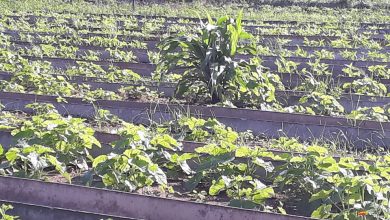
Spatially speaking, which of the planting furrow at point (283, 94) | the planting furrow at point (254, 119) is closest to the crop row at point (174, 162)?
the planting furrow at point (254, 119)

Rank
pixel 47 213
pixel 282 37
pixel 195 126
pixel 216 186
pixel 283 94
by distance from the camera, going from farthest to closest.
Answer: pixel 282 37
pixel 283 94
pixel 195 126
pixel 216 186
pixel 47 213

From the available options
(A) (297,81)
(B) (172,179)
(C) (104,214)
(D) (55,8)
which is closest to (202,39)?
(A) (297,81)

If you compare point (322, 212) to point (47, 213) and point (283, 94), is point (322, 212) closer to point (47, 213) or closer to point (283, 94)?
point (47, 213)

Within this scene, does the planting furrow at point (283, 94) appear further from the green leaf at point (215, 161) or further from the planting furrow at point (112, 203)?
the planting furrow at point (112, 203)

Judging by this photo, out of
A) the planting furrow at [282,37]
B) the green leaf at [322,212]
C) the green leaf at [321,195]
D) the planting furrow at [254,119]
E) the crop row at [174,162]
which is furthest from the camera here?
the planting furrow at [282,37]

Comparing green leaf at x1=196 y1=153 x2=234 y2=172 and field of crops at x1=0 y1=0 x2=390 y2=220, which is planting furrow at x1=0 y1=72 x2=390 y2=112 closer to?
field of crops at x1=0 y1=0 x2=390 y2=220

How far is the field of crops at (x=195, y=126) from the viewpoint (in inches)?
152

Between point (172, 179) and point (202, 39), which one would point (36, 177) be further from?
point (202, 39)

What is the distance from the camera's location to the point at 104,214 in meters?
3.73

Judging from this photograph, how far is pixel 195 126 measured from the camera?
5242 mm

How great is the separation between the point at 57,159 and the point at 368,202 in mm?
2057

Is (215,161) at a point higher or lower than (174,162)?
higher

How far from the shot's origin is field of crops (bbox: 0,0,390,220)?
3852 mm

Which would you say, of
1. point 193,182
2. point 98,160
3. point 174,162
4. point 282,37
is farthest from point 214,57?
point 282,37
